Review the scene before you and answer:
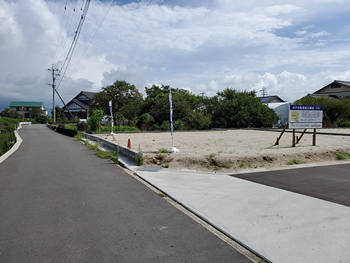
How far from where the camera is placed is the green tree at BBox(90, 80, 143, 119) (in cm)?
4941

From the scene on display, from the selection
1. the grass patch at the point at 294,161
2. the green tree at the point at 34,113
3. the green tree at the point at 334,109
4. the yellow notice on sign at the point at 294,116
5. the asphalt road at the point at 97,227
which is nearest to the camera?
the asphalt road at the point at 97,227

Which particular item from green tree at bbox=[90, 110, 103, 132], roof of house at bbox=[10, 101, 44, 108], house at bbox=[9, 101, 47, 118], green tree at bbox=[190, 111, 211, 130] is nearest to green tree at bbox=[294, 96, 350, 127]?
green tree at bbox=[190, 111, 211, 130]

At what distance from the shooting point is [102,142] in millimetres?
19047

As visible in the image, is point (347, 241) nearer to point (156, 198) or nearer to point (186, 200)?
point (186, 200)

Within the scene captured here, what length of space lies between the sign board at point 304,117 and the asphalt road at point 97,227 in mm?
9821

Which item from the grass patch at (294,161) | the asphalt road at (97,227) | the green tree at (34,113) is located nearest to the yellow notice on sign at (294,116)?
the grass patch at (294,161)

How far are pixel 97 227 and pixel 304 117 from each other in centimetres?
1307

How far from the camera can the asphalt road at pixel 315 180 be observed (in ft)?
20.9

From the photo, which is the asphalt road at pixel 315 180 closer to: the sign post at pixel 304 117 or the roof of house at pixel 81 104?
the sign post at pixel 304 117

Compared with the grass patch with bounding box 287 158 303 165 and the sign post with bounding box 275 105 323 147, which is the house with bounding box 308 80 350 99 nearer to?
the sign post with bounding box 275 105 323 147

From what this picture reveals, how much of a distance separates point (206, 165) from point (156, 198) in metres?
3.75

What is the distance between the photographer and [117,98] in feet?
167

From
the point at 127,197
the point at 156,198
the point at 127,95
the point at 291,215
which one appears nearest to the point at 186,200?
the point at 156,198

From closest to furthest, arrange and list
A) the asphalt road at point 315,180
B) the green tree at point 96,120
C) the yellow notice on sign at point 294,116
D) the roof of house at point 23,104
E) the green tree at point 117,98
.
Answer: the asphalt road at point 315,180 → the yellow notice on sign at point 294,116 → the green tree at point 96,120 → the green tree at point 117,98 → the roof of house at point 23,104
